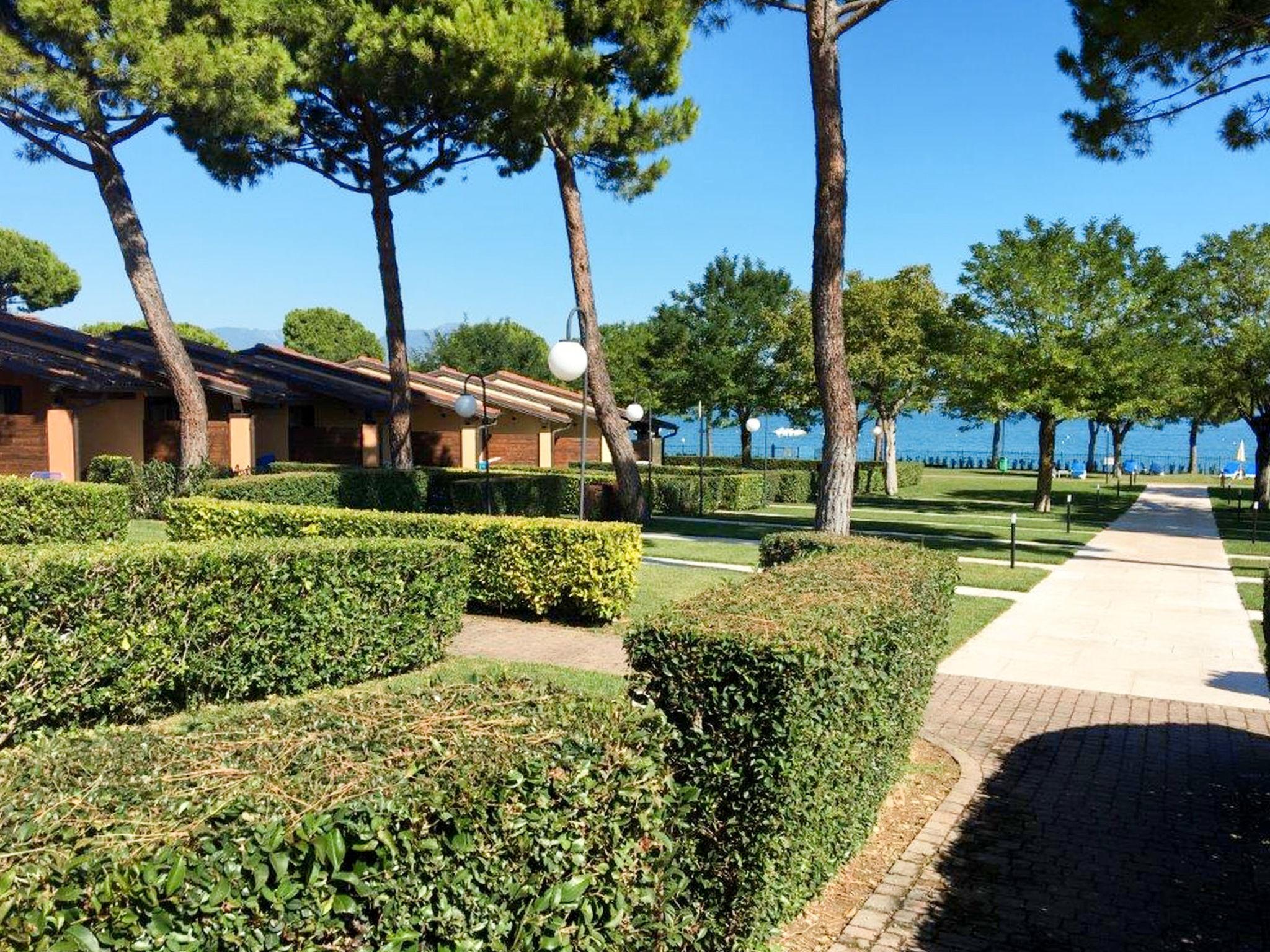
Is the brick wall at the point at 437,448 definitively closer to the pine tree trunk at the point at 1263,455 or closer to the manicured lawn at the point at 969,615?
the manicured lawn at the point at 969,615

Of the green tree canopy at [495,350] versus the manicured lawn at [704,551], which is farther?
the green tree canopy at [495,350]

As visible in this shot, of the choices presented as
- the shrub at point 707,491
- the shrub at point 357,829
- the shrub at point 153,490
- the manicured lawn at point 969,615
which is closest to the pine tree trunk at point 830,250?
the manicured lawn at point 969,615

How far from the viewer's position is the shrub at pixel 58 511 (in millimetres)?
11766

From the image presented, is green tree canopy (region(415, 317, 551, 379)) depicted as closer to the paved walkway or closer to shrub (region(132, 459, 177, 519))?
shrub (region(132, 459, 177, 519))

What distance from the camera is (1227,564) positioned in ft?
54.7

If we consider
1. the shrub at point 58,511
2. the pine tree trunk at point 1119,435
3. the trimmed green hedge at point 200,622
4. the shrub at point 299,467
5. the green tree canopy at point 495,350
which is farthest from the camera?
the green tree canopy at point 495,350

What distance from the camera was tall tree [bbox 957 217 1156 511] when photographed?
2278 cm

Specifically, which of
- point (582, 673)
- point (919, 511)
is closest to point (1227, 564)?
point (919, 511)

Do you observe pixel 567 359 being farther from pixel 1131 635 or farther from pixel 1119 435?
pixel 1119 435

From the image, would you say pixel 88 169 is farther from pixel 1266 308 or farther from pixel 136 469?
pixel 1266 308

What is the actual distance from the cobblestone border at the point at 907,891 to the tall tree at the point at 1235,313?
2649 cm

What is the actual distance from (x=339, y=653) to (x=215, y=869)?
5530 millimetres

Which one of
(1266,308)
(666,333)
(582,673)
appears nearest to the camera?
(582,673)

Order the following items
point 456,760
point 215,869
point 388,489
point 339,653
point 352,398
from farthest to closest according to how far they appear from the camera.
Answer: point 352,398
point 388,489
point 339,653
point 456,760
point 215,869
